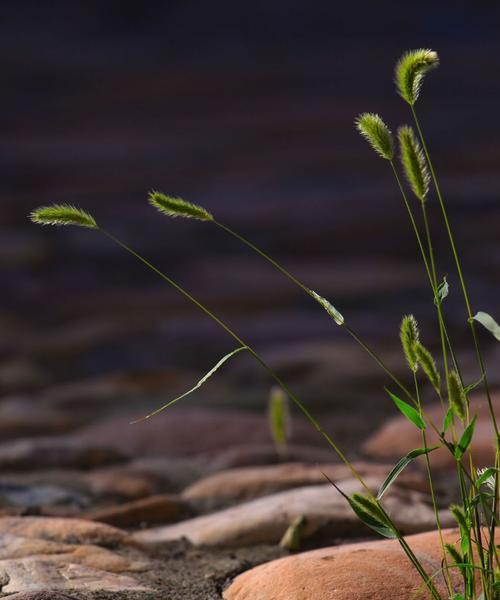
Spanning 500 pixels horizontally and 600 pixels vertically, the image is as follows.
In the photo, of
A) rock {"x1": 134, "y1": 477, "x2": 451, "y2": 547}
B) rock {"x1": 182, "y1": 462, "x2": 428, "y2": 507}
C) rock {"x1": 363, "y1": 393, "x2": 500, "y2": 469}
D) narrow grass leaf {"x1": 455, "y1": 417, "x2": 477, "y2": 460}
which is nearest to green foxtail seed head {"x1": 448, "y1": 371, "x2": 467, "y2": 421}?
narrow grass leaf {"x1": 455, "y1": 417, "x2": 477, "y2": 460}

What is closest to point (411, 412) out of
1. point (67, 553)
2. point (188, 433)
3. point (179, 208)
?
point (179, 208)

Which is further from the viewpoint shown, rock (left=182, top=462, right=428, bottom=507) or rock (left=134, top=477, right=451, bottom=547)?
rock (left=182, top=462, right=428, bottom=507)

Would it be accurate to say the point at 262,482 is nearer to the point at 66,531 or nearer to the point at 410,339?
the point at 66,531

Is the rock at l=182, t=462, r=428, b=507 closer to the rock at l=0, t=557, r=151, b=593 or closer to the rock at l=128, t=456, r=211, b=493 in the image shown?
the rock at l=128, t=456, r=211, b=493

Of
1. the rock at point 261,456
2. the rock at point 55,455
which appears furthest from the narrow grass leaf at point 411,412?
the rock at point 55,455

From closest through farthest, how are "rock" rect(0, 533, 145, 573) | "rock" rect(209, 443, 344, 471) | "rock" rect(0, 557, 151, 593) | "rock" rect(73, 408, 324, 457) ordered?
"rock" rect(0, 557, 151, 593) < "rock" rect(0, 533, 145, 573) < "rock" rect(209, 443, 344, 471) < "rock" rect(73, 408, 324, 457)

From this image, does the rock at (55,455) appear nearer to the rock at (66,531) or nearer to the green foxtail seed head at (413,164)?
the rock at (66,531)
